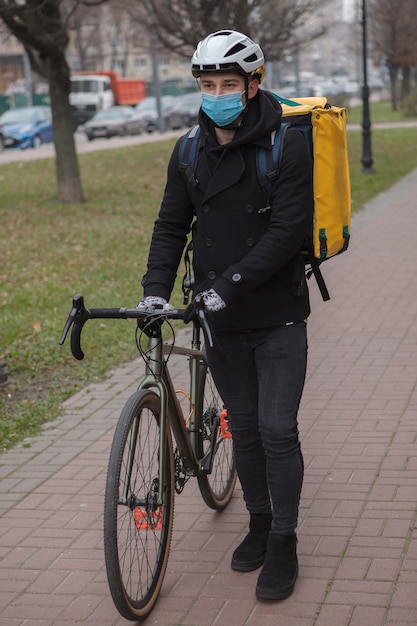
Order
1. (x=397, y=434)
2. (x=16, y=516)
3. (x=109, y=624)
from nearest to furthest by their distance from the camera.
Answer: (x=109, y=624) < (x=16, y=516) < (x=397, y=434)

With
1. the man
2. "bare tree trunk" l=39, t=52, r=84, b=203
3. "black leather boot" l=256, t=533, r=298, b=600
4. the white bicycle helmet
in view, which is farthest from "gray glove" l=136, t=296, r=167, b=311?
"bare tree trunk" l=39, t=52, r=84, b=203

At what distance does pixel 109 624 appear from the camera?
3982 mm

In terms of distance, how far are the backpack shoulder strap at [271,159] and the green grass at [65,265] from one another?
119 inches

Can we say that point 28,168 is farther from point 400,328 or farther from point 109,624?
point 109,624

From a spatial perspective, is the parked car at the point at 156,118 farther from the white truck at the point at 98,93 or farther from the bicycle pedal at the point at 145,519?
the bicycle pedal at the point at 145,519

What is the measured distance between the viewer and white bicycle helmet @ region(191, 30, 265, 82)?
379cm

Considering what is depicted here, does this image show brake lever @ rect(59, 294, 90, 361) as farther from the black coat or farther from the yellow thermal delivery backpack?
the yellow thermal delivery backpack

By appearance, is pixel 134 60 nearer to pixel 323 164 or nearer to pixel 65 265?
pixel 65 265

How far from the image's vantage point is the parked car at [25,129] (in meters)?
37.3

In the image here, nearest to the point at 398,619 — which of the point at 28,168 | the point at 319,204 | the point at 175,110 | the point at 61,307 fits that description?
the point at 319,204

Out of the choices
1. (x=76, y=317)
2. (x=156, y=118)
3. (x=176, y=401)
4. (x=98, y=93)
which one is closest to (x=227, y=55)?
(x=76, y=317)

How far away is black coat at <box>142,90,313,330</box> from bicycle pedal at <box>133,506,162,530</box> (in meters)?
0.72

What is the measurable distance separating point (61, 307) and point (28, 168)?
619 inches

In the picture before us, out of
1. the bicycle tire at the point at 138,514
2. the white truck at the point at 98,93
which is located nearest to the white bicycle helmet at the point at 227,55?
the bicycle tire at the point at 138,514
